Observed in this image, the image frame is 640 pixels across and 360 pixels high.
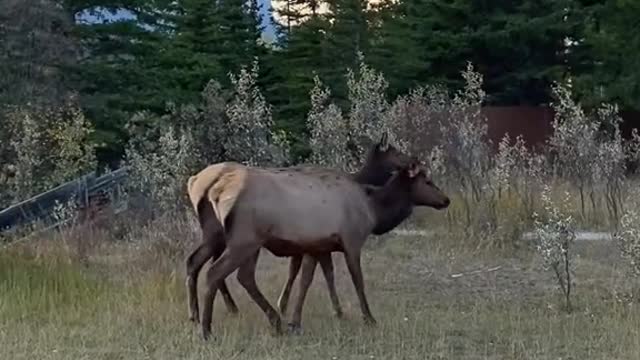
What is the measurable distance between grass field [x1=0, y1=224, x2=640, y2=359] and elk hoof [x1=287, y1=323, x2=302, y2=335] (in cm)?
19

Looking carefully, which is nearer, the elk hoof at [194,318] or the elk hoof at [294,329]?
the elk hoof at [294,329]

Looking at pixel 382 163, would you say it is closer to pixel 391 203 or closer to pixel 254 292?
pixel 391 203

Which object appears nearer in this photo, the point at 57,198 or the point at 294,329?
the point at 294,329

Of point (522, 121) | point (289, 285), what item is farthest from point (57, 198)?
point (522, 121)

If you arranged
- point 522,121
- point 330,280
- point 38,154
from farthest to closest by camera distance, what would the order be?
point 522,121 < point 38,154 < point 330,280

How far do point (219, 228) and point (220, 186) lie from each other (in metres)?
0.69

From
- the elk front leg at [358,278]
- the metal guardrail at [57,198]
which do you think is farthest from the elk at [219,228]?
the metal guardrail at [57,198]

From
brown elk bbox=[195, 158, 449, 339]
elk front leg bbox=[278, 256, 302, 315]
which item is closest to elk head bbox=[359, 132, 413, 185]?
brown elk bbox=[195, 158, 449, 339]

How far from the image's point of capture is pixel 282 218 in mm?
9625

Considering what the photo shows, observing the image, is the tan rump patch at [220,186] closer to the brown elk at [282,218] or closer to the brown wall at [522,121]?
the brown elk at [282,218]

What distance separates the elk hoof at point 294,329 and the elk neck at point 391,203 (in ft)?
4.21

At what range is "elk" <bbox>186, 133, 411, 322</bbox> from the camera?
33.2 ft

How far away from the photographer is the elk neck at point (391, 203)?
10.7 m

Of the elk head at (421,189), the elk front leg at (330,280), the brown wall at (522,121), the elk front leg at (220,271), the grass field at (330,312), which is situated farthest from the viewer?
the brown wall at (522,121)
